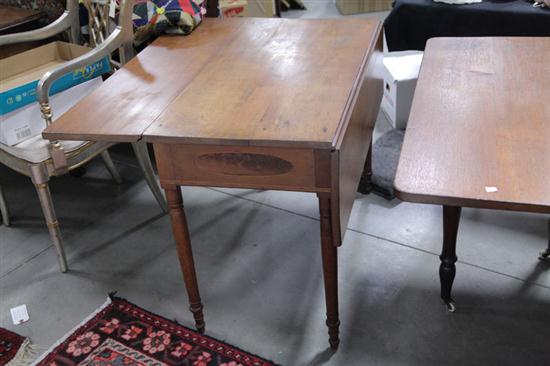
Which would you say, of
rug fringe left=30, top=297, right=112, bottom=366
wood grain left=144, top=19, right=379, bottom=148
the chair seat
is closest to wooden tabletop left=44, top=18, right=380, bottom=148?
wood grain left=144, top=19, right=379, bottom=148

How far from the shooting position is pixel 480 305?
195 cm

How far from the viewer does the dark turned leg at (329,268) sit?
1.54 metres

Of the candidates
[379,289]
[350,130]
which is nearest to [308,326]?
[379,289]

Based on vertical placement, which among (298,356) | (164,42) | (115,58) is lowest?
(298,356)

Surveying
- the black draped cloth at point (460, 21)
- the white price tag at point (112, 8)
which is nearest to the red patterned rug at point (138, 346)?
the white price tag at point (112, 8)

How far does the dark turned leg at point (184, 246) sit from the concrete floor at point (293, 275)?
4.2 inches

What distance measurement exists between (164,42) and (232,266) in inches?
33.0

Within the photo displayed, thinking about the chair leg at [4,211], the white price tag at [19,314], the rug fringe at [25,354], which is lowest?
the rug fringe at [25,354]

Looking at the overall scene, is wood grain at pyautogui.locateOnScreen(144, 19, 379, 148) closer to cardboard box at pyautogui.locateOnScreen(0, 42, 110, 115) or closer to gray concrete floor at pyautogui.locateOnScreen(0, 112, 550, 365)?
cardboard box at pyautogui.locateOnScreen(0, 42, 110, 115)

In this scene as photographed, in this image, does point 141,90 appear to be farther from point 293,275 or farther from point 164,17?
point 293,275

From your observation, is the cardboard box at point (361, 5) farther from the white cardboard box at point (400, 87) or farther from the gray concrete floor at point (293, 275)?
the gray concrete floor at point (293, 275)

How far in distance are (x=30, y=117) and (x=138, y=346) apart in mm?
917

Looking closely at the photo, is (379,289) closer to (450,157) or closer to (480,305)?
(480,305)

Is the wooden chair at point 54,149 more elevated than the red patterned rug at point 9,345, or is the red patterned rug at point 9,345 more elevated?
the wooden chair at point 54,149
